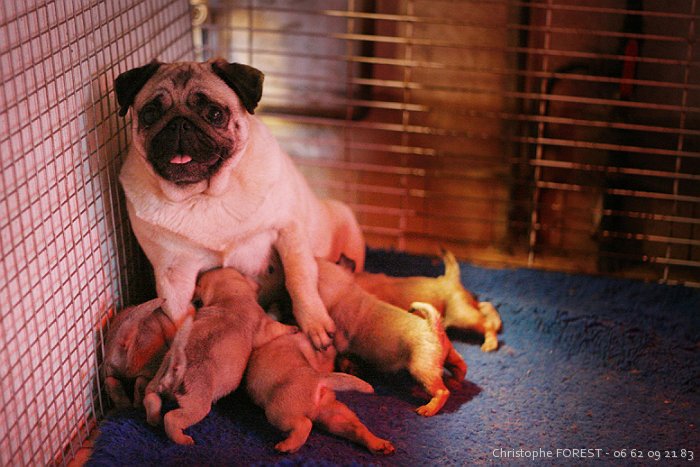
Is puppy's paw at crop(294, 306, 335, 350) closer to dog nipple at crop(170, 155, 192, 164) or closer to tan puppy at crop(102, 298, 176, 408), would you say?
tan puppy at crop(102, 298, 176, 408)

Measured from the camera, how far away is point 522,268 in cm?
375

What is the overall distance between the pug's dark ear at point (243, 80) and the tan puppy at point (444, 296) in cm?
80

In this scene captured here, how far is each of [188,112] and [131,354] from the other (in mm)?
760

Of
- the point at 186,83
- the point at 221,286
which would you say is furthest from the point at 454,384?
the point at 186,83

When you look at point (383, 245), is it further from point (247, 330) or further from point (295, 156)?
point (247, 330)

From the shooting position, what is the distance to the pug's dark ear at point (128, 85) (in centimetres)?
263

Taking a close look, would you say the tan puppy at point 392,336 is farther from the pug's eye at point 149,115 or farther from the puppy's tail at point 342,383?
the pug's eye at point 149,115

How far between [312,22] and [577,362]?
2.11 meters

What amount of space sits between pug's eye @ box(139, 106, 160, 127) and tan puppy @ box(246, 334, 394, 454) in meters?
0.78

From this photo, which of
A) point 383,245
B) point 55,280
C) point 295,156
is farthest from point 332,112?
point 55,280

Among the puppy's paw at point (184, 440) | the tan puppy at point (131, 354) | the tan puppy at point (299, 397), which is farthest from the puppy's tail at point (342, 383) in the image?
the tan puppy at point (131, 354)

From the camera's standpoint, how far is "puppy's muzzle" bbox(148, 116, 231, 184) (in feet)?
8.56

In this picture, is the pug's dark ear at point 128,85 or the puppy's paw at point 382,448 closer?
the puppy's paw at point 382,448

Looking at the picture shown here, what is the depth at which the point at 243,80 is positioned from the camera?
271cm
